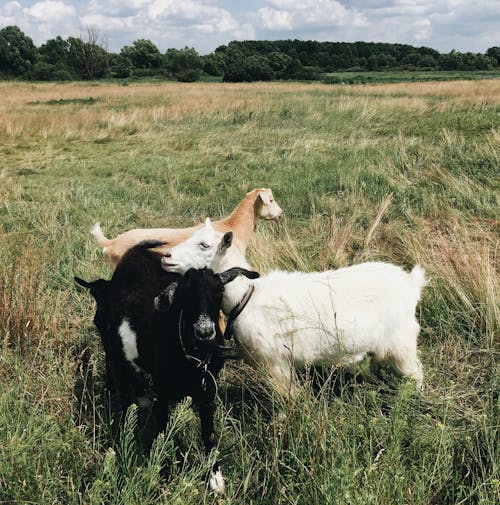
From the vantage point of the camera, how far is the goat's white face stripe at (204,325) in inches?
97.6

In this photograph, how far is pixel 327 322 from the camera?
122 inches

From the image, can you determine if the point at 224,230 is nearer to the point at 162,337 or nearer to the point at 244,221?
the point at 244,221

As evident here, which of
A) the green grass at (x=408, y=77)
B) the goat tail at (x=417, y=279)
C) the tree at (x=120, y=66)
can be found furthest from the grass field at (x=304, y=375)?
the tree at (x=120, y=66)

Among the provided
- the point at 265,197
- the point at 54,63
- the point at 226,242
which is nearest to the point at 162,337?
the point at 226,242

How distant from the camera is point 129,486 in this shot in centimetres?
203

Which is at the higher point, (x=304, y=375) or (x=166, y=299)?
(x=166, y=299)

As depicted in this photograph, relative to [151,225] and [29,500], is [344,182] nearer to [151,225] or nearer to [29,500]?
[151,225]

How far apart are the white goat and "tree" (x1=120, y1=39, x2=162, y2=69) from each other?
3303 inches

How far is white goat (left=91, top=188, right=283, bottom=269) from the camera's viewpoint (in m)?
4.51

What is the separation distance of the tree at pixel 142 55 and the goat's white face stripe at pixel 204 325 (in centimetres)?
8720

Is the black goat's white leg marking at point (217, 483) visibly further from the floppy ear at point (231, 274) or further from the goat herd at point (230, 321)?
the floppy ear at point (231, 274)

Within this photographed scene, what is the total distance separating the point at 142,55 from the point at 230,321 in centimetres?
8820

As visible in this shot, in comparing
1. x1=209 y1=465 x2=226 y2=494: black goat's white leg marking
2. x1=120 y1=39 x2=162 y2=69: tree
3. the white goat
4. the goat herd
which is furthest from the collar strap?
x1=120 y1=39 x2=162 y2=69: tree

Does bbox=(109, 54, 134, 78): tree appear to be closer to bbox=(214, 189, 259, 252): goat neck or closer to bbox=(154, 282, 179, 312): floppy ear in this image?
bbox=(214, 189, 259, 252): goat neck
